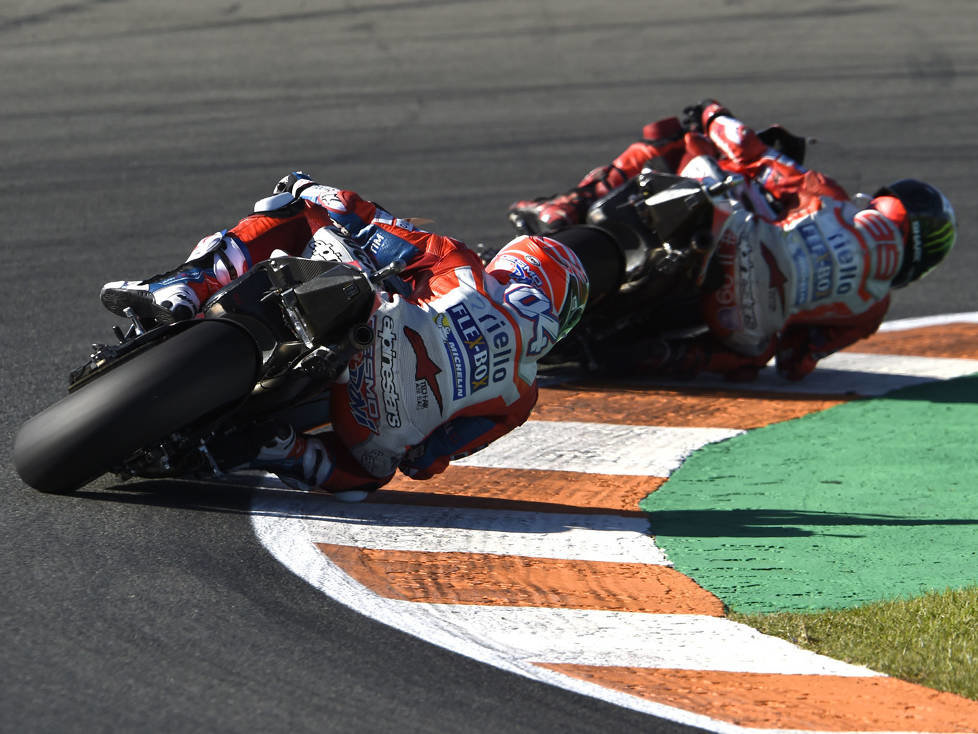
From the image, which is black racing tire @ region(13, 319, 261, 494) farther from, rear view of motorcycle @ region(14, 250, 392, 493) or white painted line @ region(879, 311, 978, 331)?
white painted line @ region(879, 311, 978, 331)

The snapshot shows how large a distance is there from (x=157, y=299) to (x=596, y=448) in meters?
2.31

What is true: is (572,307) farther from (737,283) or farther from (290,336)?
(737,283)

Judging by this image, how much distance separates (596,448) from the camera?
23.2 feet

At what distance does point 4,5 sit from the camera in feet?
51.4

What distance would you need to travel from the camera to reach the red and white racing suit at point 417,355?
5.59 metres

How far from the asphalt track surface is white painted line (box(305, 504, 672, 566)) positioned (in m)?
0.36

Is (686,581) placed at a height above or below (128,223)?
below

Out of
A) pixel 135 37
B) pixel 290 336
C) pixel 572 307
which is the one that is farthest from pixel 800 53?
pixel 290 336

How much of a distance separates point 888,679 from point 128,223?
7.17 metres

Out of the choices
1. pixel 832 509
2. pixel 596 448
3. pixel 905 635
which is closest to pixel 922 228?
pixel 596 448

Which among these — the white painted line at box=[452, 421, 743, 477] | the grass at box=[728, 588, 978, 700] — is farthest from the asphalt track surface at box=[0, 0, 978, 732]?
the white painted line at box=[452, 421, 743, 477]

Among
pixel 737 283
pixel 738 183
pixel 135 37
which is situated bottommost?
pixel 737 283

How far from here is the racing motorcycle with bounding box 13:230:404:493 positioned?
502cm

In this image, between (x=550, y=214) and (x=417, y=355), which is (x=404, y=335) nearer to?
(x=417, y=355)
